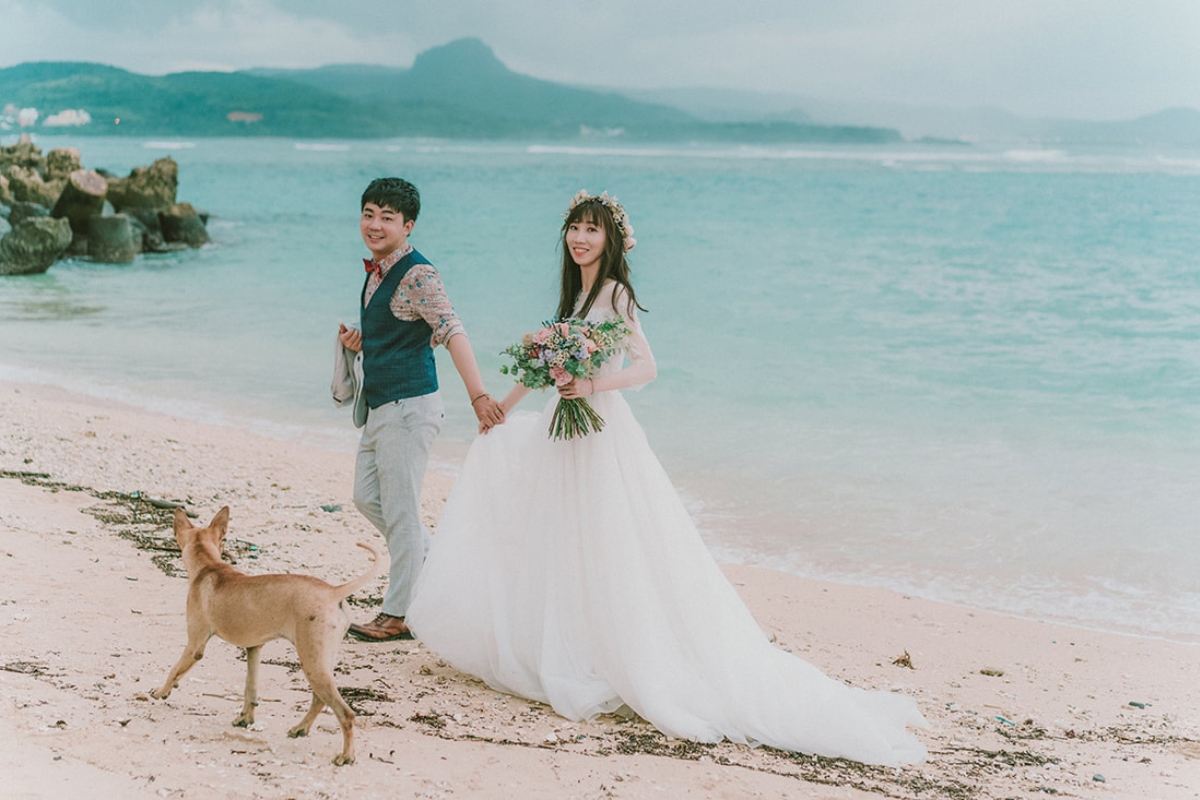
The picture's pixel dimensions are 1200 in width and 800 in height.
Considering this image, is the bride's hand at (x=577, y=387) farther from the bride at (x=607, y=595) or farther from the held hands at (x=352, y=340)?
the held hands at (x=352, y=340)

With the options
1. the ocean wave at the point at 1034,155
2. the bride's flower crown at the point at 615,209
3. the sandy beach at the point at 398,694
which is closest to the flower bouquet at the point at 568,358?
the bride's flower crown at the point at 615,209

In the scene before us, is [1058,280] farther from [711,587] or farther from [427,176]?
[427,176]

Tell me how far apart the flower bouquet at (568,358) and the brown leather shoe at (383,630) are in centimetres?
119

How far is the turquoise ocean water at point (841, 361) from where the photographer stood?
313 inches

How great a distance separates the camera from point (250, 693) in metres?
3.53

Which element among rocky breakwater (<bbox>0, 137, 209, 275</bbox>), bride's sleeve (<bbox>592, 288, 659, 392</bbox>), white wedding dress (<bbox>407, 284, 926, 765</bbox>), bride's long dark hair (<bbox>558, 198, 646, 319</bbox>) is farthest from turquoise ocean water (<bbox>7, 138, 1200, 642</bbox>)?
bride's long dark hair (<bbox>558, 198, 646, 319</bbox>)

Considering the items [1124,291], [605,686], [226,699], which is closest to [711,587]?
[605,686]

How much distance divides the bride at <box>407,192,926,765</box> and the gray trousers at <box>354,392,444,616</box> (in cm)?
31

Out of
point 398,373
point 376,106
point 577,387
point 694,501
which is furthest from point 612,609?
point 376,106

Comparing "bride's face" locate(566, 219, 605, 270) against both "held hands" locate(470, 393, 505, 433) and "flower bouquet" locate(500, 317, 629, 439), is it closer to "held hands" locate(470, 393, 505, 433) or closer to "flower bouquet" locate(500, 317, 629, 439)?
"flower bouquet" locate(500, 317, 629, 439)

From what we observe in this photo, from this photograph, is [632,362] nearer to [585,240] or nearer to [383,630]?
[585,240]

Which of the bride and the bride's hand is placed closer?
the bride

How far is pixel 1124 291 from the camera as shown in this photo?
897 inches

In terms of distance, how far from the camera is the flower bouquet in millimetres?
4059
